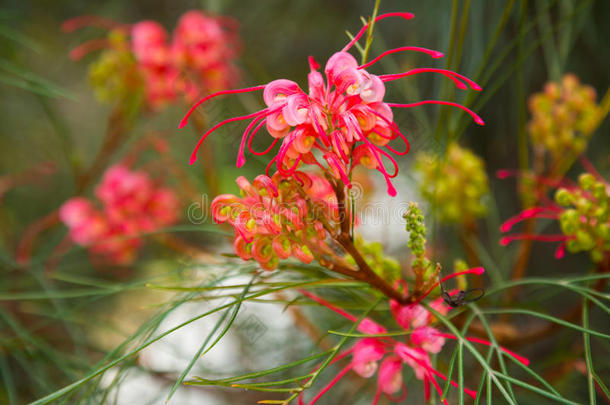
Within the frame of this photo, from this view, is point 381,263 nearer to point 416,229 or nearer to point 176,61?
point 416,229

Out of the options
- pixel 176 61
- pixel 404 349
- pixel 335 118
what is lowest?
pixel 404 349

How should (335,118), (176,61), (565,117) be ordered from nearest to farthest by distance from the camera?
(335,118), (565,117), (176,61)

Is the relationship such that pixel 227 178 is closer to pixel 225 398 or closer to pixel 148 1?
pixel 225 398

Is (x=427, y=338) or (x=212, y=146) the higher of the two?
(x=212, y=146)

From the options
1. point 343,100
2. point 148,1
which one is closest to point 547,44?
point 343,100

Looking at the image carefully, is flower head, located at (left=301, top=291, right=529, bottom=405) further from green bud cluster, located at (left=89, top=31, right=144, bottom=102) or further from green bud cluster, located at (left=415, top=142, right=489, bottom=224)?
green bud cluster, located at (left=89, top=31, right=144, bottom=102)

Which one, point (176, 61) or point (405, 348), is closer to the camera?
point (405, 348)

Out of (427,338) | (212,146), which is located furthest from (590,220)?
(212,146)

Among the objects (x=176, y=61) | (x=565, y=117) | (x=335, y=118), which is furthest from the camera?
(x=176, y=61)
